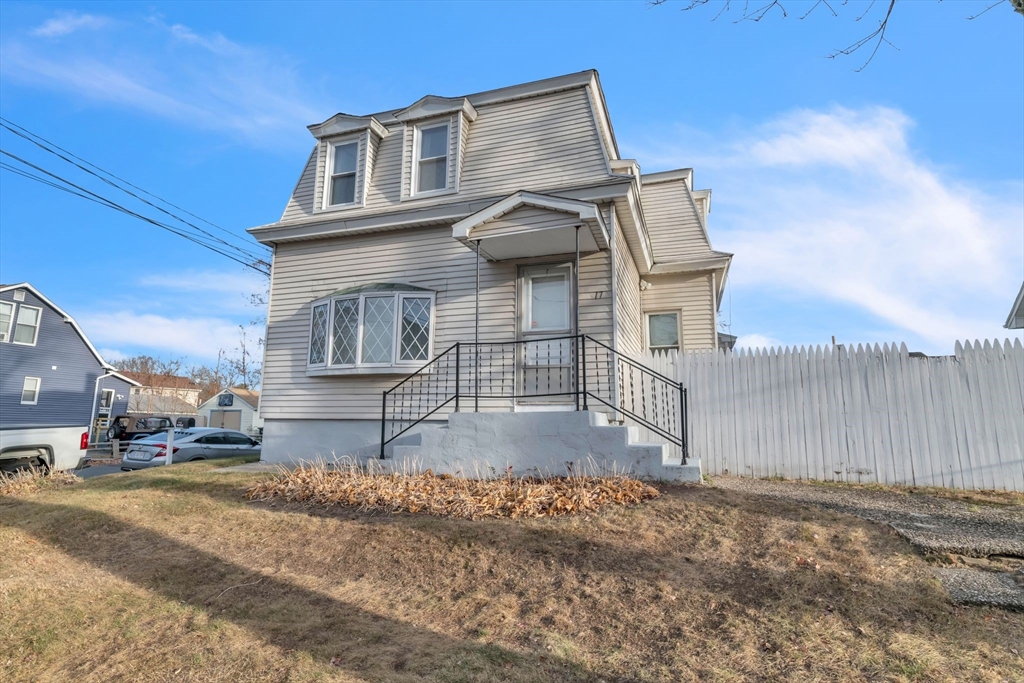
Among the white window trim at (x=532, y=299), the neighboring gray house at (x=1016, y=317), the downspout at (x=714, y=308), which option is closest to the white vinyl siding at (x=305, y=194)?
the white window trim at (x=532, y=299)

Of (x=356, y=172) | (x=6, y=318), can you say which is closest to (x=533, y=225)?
(x=356, y=172)

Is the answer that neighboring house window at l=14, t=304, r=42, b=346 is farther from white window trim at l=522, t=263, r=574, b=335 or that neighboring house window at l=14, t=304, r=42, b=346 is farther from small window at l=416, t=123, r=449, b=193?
white window trim at l=522, t=263, r=574, b=335

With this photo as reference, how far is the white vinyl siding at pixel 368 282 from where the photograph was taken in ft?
33.0

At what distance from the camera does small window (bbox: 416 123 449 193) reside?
11.4 metres

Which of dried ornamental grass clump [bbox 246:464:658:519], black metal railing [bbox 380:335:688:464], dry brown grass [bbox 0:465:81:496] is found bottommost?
dry brown grass [bbox 0:465:81:496]

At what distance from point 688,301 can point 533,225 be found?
564cm

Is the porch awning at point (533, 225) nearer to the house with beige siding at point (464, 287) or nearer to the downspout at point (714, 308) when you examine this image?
the house with beige siding at point (464, 287)

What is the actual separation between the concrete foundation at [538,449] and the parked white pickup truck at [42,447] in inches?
286

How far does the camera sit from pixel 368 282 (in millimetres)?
11102

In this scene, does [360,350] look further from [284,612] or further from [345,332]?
[284,612]

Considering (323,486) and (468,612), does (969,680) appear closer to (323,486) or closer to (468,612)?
(468,612)

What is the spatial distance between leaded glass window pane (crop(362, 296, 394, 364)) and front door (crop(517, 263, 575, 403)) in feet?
8.03

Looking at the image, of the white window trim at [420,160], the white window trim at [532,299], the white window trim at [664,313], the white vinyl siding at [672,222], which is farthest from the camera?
the white vinyl siding at [672,222]

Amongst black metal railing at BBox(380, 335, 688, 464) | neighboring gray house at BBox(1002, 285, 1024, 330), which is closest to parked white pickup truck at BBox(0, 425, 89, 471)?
black metal railing at BBox(380, 335, 688, 464)
